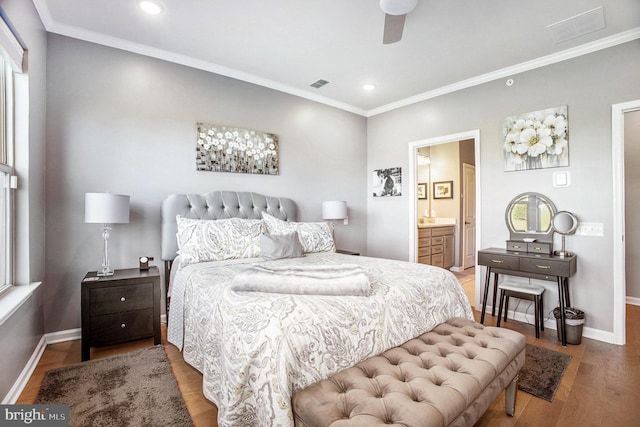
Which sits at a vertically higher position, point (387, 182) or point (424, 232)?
point (387, 182)

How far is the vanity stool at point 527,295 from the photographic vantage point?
117 inches

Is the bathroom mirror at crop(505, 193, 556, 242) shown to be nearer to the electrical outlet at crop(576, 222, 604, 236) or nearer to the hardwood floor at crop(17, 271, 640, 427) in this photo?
the electrical outlet at crop(576, 222, 604, 236)

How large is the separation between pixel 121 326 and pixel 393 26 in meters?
3.07

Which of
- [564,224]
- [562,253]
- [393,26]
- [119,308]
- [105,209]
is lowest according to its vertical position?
[119,308]

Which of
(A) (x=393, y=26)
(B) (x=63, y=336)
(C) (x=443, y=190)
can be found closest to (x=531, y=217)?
(A) (x=393, y=26)

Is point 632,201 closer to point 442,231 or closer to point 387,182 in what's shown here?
point 442,231

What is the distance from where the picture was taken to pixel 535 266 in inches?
118

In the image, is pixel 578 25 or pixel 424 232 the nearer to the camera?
pixel 578 25

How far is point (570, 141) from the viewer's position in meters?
3.10

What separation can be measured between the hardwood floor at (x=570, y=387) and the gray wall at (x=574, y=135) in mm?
518

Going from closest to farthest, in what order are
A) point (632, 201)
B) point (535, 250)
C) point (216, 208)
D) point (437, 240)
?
point (535, 250) → point (216, 208) → point (632, 201) → point (437, 240)

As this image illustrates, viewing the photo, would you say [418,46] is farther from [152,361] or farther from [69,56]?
[152,361]

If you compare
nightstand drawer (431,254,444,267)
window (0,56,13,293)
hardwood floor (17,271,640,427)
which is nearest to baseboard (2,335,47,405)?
hardwood floor (17,271,640,427)

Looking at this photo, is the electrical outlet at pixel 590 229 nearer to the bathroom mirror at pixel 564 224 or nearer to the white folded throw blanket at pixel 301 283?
the bathroom mirror at pixel 564 224
